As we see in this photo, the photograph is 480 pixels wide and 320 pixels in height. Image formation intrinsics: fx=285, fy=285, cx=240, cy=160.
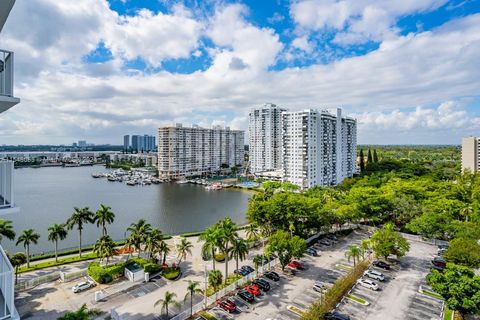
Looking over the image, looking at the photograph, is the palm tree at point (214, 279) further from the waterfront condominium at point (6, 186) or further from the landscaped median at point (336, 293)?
the waterfront condominium at point (6, 186)

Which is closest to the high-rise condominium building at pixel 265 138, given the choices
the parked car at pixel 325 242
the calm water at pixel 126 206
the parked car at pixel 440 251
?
the calm water at pixel 126 206

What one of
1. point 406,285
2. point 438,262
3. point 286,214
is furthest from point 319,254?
point 438,262

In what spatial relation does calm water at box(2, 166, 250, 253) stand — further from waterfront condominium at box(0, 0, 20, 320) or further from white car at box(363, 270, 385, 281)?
waterfront condominium at box(0, 0, 20, 320)

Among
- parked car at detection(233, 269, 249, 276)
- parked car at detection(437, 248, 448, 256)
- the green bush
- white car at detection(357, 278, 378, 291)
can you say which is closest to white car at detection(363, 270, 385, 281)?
white car at detection(357, 278, 378, 291)

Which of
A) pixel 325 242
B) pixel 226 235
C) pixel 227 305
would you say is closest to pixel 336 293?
pixel 227 305

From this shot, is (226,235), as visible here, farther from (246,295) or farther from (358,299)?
(358,299)

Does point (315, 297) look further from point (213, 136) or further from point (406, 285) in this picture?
point (213, 136)
